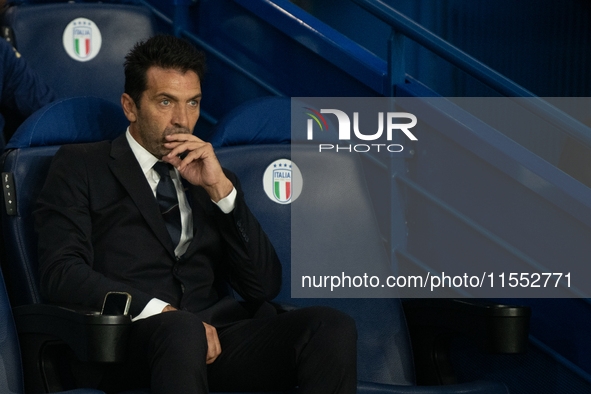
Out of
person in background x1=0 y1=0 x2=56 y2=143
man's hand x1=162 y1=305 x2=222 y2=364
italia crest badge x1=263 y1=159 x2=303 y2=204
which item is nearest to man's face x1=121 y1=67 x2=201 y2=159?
italia crest badge x1=263 y1=159 x2=303 y2=204

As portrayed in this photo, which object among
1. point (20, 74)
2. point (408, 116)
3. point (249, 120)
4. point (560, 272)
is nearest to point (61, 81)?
point (20, 74)

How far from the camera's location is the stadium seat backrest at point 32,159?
5.64ft

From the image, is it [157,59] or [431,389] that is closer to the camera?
[431,389]

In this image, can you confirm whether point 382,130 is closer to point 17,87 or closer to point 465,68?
point 465,68

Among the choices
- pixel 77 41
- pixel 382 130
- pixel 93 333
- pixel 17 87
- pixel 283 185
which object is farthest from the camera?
pixel 77 41

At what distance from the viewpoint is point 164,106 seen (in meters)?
1.80

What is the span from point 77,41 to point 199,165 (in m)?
1.38

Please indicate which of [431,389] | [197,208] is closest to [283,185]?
[197,208]

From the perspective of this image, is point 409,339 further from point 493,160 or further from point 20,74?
point 20,74

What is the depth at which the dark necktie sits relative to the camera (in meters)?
1.76

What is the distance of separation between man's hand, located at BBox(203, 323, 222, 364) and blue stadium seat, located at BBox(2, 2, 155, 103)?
1.59 metres

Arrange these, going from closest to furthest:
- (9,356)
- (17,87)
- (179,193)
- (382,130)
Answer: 1. (9,356)
2. (179,193)
3. (382,130)
4. (17,87)

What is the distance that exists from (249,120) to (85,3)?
1285 mm

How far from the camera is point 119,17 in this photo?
293cm
